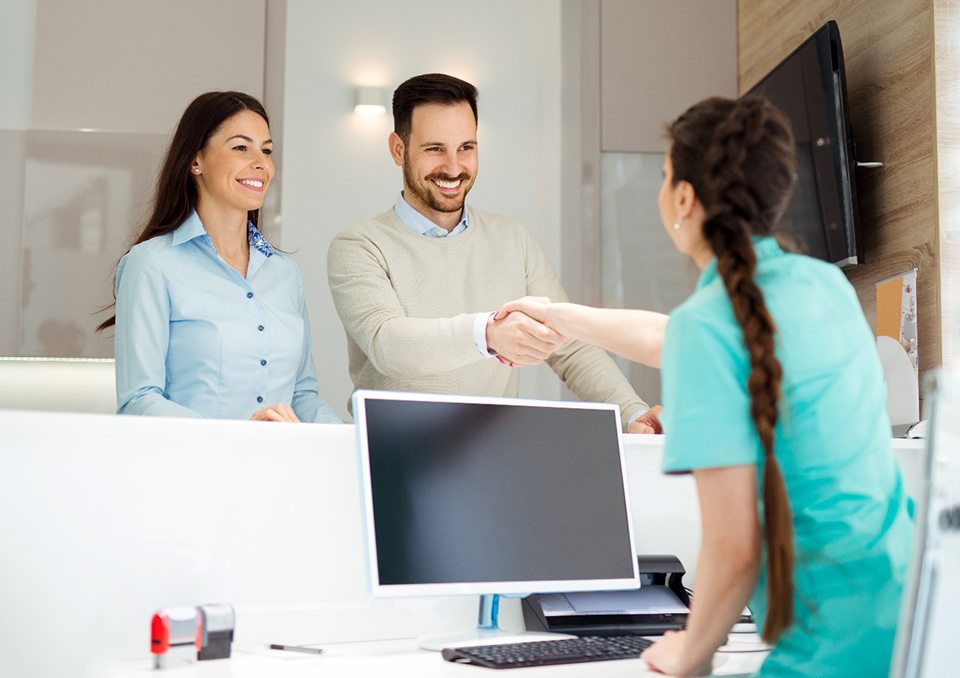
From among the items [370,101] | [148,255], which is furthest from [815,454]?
[370,101]

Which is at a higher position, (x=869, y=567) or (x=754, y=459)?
(x=754, y=459)

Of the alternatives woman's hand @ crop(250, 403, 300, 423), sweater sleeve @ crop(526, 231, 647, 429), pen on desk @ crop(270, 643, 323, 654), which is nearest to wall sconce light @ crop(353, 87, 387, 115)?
sweater sleeve @ crop(526, 231, 647, 429)

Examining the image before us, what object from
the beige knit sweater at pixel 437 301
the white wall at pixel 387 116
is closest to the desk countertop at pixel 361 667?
the beige knit sweater at pixel 437 301

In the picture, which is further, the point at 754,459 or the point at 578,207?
the point at 578,207

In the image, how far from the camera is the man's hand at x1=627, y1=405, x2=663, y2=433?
2.29m

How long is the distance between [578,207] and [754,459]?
299cm

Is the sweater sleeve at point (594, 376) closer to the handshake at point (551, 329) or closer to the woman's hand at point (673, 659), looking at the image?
the handshake at point (551, 329)

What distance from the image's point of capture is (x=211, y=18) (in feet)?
12.5

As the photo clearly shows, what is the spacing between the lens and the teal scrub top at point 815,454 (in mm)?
1150

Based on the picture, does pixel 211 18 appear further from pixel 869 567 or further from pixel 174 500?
pixel 869 567

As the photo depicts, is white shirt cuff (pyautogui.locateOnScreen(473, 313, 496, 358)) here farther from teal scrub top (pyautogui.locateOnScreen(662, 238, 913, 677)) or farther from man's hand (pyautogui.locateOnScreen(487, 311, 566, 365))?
teal scrub top (pyautogui.locateOnScreen(662, 238, 913, 677))

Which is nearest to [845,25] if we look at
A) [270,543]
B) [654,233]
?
[654,233]

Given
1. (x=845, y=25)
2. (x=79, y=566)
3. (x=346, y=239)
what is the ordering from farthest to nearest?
(x=845, y=25) → (x=346, y=239) → (x=79, y=566)

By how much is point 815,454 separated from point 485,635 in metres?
0.85
